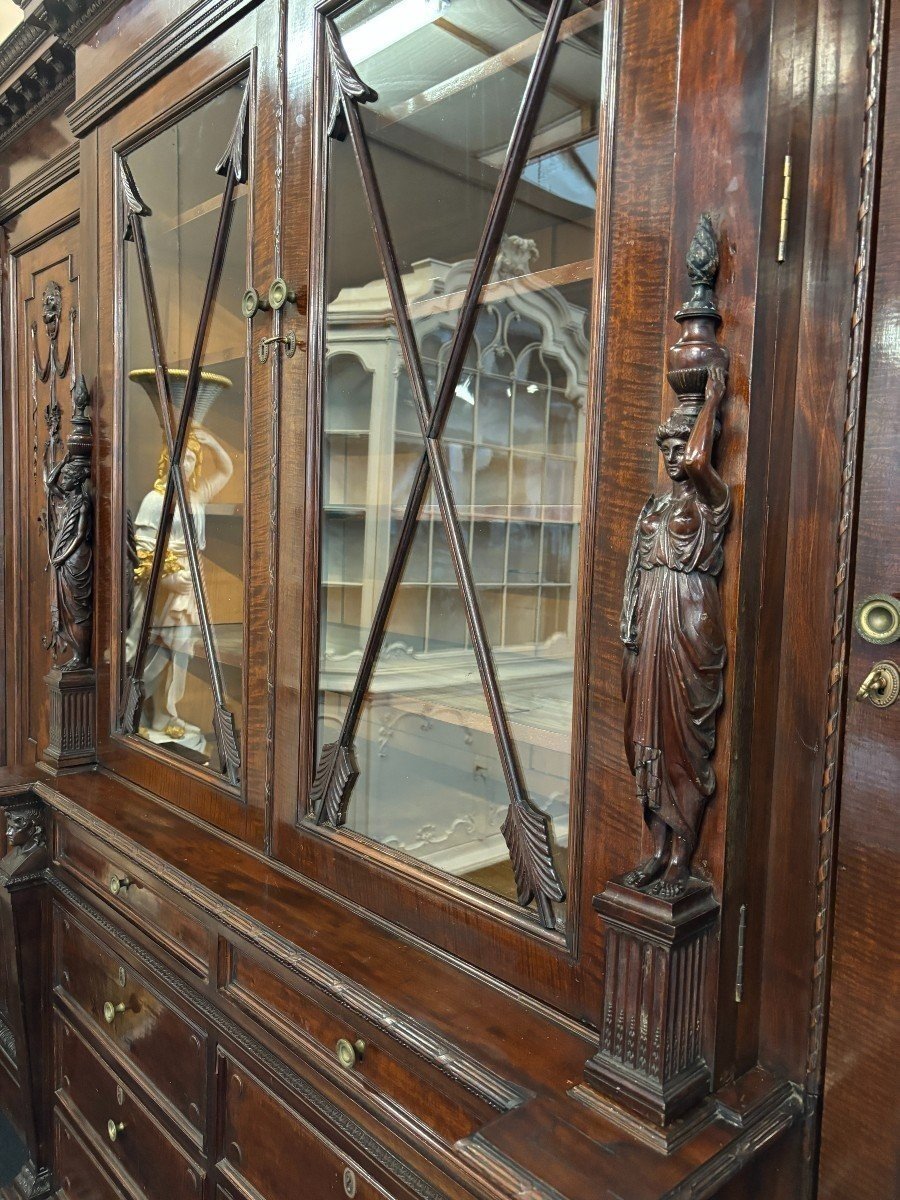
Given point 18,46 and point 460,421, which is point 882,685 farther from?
point 18,46

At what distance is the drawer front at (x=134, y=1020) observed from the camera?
3.26ft

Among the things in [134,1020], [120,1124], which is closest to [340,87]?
[134,1020]

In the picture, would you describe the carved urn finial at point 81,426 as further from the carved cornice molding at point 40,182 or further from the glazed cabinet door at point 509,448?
the glazed cabinet door at point 509,448

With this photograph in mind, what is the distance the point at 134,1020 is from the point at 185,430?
77cm

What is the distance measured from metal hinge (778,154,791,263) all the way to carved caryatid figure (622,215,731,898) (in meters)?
0.04

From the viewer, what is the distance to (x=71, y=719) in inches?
52.5

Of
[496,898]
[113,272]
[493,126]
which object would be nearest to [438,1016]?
[496,898]

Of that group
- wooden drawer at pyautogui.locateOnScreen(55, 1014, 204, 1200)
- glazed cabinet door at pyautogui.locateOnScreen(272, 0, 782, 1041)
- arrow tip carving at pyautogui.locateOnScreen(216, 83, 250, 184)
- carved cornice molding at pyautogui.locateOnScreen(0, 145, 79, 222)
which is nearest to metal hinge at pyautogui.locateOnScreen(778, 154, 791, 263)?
glazed cabinet door at pyautogui.locateOnScreen(272, 0, 782, 1041)

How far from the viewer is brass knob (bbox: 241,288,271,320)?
991 mm

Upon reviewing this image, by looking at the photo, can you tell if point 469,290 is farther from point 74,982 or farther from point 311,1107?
point 74,982

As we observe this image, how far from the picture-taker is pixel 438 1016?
0.69m

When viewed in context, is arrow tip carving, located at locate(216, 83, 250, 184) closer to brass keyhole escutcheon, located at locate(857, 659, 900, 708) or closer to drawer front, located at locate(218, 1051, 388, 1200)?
brass keyhole escutcheon, located at locate(857, 659, 900, 708)

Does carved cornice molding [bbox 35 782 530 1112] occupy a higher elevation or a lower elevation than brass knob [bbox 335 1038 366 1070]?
higher

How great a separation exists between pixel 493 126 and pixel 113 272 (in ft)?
2.52
